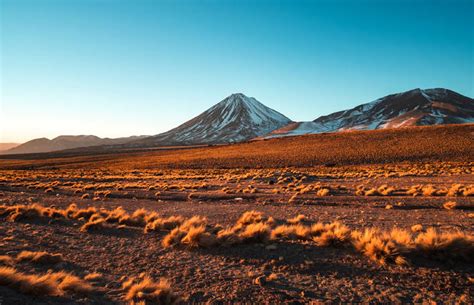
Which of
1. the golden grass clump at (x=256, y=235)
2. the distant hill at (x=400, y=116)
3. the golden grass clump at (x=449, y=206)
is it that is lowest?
the golden grass clump at (x=449, y=206)

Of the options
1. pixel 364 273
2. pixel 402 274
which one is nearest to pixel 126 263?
pixel 364 273

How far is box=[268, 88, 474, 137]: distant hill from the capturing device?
427 feet

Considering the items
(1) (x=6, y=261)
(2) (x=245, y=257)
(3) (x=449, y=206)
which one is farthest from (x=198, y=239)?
(3) (x=449, y=206)

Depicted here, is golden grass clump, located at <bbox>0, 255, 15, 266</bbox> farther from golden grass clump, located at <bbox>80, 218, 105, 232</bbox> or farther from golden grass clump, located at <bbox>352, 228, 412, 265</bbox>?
golden grass clump, located at <bbox>352, 228, 412, 265</bbox>

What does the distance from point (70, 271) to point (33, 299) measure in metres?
1.74

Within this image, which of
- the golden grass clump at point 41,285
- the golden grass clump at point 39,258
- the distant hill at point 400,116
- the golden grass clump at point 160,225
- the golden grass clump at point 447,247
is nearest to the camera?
the golden grass clump at point 41,285

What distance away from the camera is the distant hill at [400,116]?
130300 mm

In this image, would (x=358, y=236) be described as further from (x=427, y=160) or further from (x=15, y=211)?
(x=427, y=160)

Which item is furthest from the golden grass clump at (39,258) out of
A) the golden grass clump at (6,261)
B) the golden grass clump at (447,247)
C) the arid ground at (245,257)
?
the golden grass clump at (447,247)

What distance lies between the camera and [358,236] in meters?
6.39

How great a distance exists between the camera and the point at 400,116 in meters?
147

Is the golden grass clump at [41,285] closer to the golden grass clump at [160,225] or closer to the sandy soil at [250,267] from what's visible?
the sandy soil at [250,267]

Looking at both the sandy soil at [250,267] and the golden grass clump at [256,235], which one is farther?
the golden grass clump at [256,235]

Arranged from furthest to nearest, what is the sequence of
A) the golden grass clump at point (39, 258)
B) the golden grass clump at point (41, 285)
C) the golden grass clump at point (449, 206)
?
the golden grass clump at point (449, 206)
the golden grass clump at point (39, 258)
the golden grass clump at point (41, 285)
